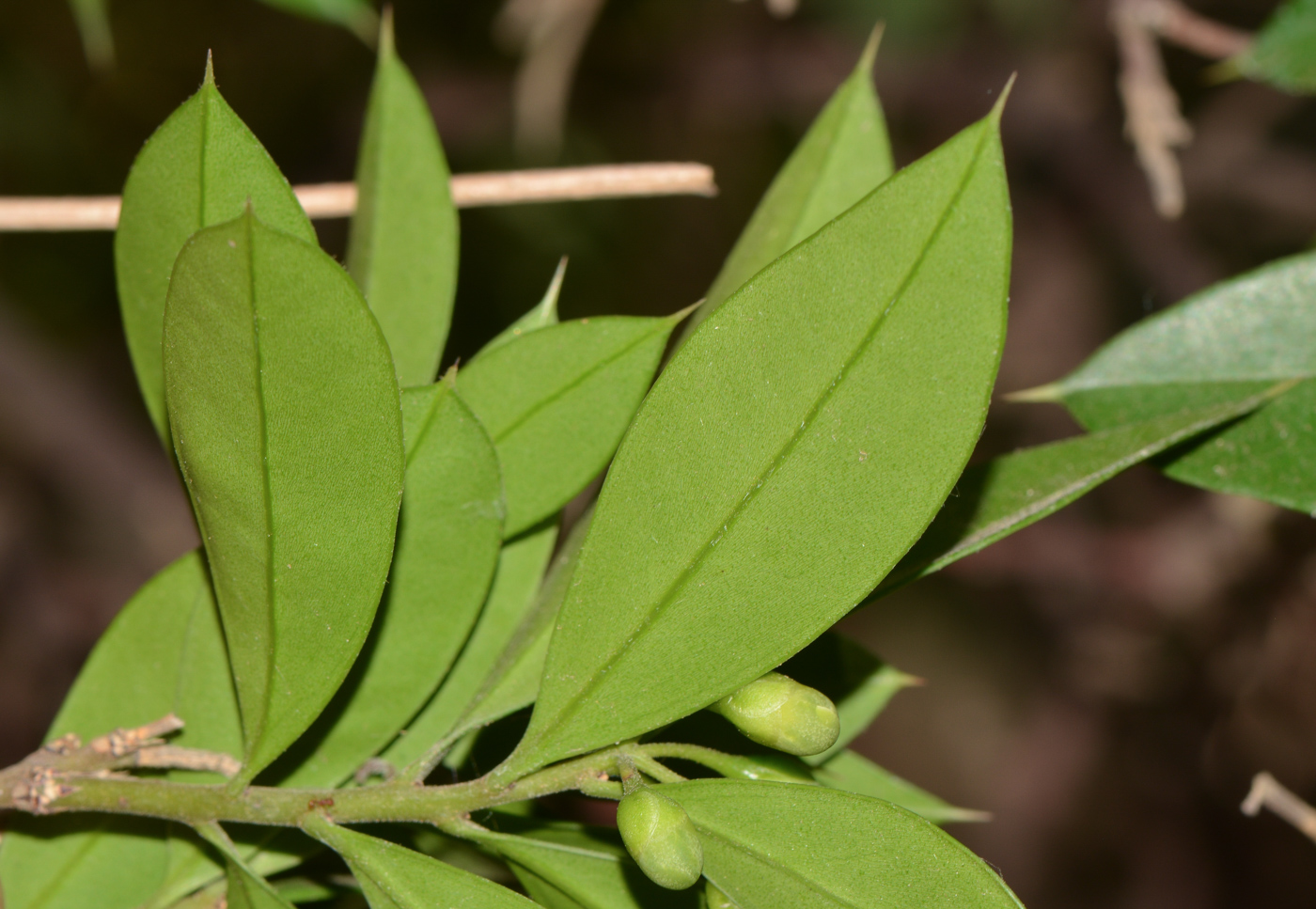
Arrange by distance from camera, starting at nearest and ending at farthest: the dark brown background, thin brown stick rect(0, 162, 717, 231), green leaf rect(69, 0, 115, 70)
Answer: thin brown stick rect(0, 162, 717, 231)
green leaf rect(69, 0, 115, 70)
the dark brown background

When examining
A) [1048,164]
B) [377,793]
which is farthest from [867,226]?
[1048,164]

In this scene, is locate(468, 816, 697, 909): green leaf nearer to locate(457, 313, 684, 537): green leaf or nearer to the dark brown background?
locate(457, 313, 684, 537): green leaf

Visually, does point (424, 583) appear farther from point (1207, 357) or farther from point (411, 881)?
point (1207, 357)

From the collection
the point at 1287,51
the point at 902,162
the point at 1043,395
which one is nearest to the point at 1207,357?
the point at 1043,395

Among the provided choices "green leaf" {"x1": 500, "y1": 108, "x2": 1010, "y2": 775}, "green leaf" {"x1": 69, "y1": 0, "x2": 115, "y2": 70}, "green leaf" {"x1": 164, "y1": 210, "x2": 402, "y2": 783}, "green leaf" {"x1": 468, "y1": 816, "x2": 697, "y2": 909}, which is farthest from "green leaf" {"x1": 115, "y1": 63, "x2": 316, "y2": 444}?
"green leaf" {"x1": 69, "y1": 0, "x2": 115, "y2": 70}

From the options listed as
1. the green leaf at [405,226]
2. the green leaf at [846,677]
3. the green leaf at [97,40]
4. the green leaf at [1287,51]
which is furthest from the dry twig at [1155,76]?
the green leaf at [97,40]

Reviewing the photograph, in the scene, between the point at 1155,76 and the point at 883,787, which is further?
the point at 1155,76
